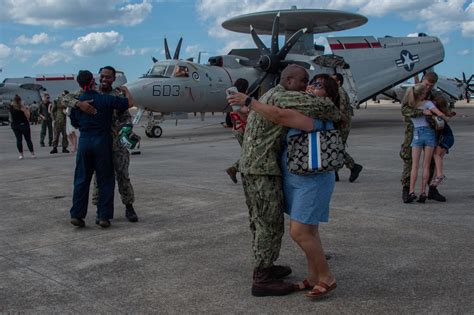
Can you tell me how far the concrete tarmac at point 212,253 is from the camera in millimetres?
3758

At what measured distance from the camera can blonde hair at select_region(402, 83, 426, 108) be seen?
22.4 ft

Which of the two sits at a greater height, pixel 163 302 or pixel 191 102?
pixel 191 102

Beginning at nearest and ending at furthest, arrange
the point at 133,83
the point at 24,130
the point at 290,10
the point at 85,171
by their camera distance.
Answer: the point at 85,171 → the point at 24,130 → the point at 133,83 → the point at 290,10

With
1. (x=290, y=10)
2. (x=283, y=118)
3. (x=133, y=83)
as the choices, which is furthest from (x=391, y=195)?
(x=290, y=10)

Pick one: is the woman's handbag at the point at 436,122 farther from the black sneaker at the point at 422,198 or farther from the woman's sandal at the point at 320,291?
the woman's sandal at the point at 320,291

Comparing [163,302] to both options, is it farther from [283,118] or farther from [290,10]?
[290,10]

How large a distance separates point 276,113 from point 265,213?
804mm

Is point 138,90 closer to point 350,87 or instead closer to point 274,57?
point 274,57

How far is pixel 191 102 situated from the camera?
63.8 ft

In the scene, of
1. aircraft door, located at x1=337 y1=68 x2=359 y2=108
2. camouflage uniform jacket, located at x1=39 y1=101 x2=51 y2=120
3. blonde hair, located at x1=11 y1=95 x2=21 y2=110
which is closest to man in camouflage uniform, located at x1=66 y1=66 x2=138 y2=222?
blonde hair, located at x1=11 y1=95 x2=21 y2=110

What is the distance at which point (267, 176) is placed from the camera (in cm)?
375

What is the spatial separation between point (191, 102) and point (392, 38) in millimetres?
10871

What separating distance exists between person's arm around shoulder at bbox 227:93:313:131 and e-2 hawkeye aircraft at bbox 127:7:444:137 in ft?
48.0

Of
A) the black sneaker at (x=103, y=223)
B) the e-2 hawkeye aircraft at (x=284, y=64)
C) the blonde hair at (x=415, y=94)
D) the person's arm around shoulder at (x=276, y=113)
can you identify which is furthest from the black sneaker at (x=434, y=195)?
the e-2 hawkeye aircraft at (x=284, y=64)
